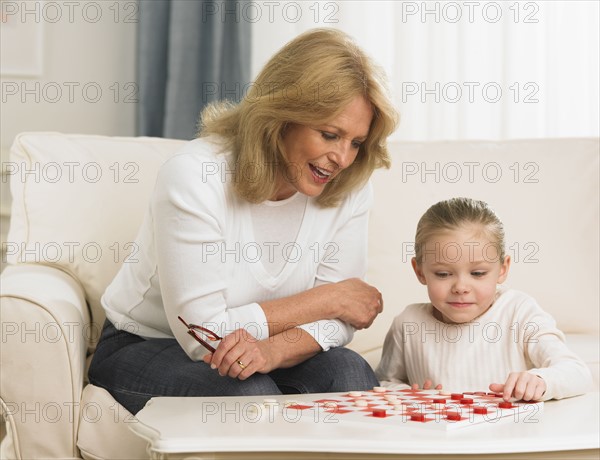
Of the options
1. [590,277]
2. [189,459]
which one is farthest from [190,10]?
[189,459]

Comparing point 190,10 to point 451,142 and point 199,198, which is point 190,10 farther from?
point 199,198

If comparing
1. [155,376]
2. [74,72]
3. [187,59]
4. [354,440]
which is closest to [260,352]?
[155,376]

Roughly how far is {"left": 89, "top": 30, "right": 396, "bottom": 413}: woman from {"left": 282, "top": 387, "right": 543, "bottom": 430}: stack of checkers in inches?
7.4

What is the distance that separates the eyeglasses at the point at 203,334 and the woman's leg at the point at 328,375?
22cm

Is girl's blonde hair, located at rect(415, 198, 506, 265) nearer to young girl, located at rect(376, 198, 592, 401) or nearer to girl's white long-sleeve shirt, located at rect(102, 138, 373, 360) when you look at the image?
young girl, located at rect(376, 198, 592, 401)

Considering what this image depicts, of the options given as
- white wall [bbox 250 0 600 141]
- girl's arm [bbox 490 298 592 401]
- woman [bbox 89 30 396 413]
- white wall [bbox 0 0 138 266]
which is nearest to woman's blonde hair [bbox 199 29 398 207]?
woman [bbox 89 30 396 413]

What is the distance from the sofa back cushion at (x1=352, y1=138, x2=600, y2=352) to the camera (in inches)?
87.5

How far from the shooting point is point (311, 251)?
1.88 metres

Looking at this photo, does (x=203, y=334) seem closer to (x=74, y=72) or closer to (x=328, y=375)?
(x=328, y=375)

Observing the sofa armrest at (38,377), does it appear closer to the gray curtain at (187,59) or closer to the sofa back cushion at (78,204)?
the sofa back cushion at (78,204)

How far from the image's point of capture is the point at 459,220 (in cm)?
176

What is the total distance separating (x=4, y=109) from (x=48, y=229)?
1220mm

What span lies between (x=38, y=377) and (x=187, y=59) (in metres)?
1.77

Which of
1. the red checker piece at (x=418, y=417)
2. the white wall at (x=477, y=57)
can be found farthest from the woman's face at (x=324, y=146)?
the white wall at (x=477, y=57)
